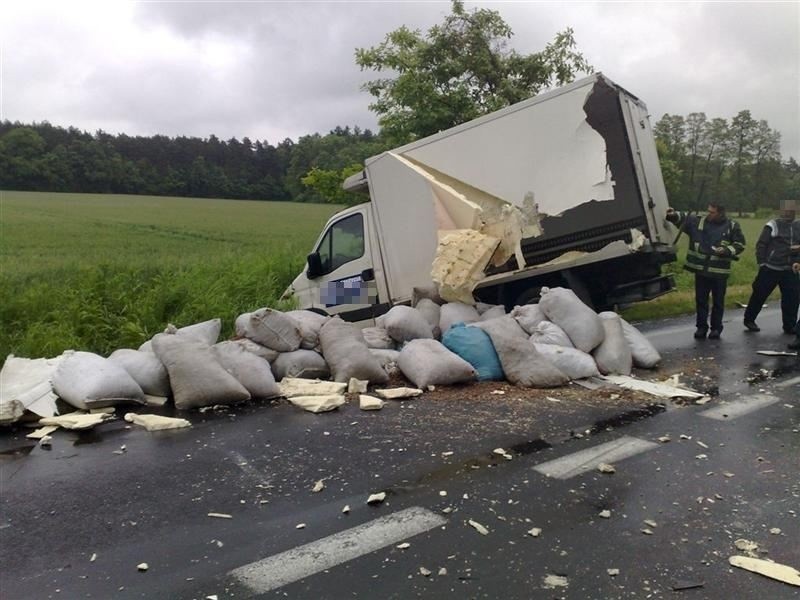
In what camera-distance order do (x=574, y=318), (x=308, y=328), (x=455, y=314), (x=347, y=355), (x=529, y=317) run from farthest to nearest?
1. (x=455, y=314)
2. (x=529, y=317)
3. (x=308, y=328)
4. (x=574, y=318)
5. (x=347, y=355)

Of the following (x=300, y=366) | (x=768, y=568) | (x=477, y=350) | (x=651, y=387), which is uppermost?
(x=300, y=366)

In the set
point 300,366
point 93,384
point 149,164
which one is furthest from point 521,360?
point 149,164

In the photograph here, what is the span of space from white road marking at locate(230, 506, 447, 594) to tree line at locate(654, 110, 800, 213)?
619 centimetres

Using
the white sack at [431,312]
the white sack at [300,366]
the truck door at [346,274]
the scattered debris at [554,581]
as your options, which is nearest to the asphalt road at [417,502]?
the scattered debris at [554,581]

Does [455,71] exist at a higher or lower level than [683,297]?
higher

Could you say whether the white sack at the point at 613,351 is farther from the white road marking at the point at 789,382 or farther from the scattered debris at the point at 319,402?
the scattered debris at the point at 319,402

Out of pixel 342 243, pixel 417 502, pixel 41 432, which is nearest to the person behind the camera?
pixel 417 502

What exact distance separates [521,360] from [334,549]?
3.17 m

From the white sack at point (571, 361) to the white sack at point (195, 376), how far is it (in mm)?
2628

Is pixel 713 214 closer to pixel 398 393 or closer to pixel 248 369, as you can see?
pixel 398 393

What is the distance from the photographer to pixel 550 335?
237 inches

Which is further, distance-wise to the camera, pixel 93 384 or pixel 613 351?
pixel 613 351

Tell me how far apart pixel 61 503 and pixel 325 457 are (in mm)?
1450

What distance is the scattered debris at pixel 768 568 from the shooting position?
8.34 feet
